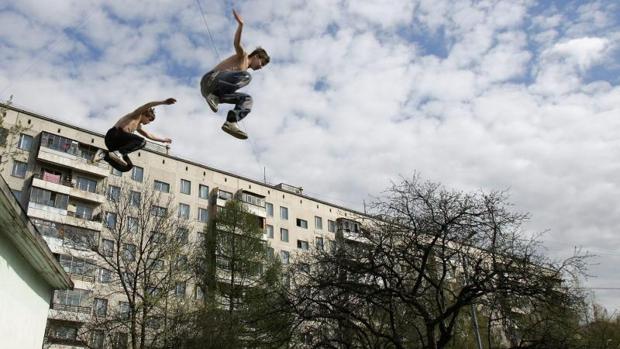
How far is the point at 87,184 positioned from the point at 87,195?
156 centimetres

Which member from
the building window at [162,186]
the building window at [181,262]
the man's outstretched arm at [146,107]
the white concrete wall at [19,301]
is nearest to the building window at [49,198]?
the building window at [162,186]

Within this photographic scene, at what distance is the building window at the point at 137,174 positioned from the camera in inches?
1688

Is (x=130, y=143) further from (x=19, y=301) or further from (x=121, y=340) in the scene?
(x=121, y=340)

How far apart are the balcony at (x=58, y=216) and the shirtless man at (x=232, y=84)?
31.8 m

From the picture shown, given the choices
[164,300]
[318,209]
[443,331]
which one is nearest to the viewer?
[443,331]

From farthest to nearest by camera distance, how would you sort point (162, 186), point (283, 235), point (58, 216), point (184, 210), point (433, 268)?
point (283, 235) < point (184, 210) < point (162, 186) < point (58, 216) < point (433, 268)

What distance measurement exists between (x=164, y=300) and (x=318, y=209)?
3262 centimetres

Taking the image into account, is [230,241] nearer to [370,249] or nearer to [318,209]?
[370,249]

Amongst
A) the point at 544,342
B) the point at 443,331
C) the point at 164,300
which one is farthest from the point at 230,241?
the point at 544,342

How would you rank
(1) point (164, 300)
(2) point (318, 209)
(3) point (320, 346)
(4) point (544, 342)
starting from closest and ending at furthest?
(4) point (544, 342) < (3) point (320, 346) < (1) point (164, 300) < (2) point (318, 209)

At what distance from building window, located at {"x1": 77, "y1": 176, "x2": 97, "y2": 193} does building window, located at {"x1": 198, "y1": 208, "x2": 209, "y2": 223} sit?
953 centimetres

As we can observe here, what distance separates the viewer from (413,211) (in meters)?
19.9

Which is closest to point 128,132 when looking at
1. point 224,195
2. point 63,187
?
point 63,187

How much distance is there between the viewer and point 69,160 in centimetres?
3862
